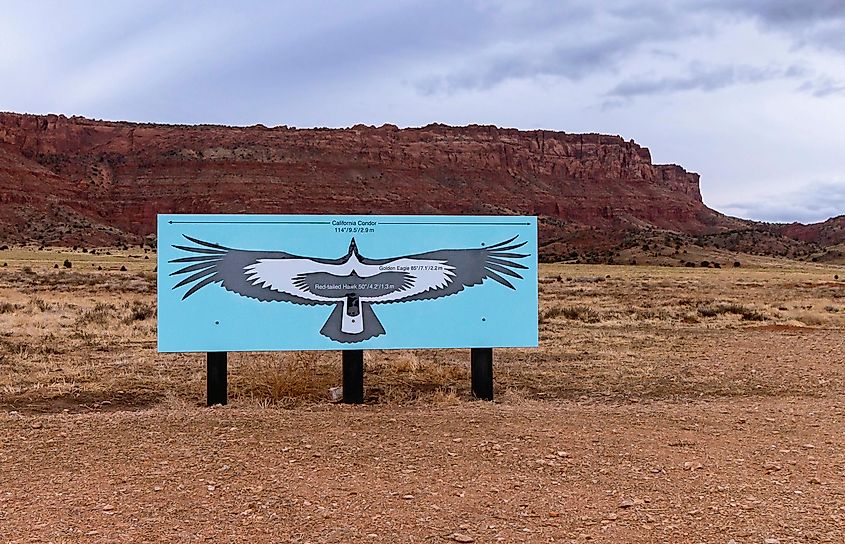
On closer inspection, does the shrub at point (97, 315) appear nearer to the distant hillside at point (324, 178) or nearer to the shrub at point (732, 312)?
the shrub at point (732, 312)

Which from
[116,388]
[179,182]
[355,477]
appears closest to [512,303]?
[355,477]

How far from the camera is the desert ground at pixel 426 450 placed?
16.7ft

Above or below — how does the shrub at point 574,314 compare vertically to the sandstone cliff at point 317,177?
below

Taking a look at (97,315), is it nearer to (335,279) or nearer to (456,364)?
(456,364)

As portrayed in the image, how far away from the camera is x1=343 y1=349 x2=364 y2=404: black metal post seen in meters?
9.03

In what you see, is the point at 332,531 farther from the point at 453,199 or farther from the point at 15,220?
the point at 453,199

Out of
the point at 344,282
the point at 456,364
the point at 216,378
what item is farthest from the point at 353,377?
the point at 456,364

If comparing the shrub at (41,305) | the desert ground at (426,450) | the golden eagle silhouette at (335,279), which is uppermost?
the golden eagle silhouette at (335,279)

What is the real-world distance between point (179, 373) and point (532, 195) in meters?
142

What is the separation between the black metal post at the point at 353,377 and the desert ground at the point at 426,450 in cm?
31

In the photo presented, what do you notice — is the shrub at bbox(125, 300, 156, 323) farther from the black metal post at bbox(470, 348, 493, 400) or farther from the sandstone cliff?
the sandstone cliff

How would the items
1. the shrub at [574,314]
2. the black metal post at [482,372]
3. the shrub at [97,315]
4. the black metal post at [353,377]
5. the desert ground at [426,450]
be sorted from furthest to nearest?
the shrub at [574,314] → the shrub at [97,315] → the black metal post at [482,372] → the black metal post at [353,377] → the desert ground at [426,450]

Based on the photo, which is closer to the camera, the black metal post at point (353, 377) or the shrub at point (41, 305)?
the black metal post at point (353, 377)

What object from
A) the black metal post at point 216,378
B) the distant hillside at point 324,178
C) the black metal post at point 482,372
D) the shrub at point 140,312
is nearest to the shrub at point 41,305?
the shrub at point 140,312
